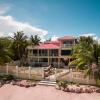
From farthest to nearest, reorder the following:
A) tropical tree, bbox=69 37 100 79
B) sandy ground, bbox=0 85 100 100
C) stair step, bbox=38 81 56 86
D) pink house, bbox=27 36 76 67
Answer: pink house, bbox=27 36 76 67 → stair step, bbox=38 81 56 86 → tropical tree, bbox=69 37 100 79 → sandy ground, bbox=0 85 100 100

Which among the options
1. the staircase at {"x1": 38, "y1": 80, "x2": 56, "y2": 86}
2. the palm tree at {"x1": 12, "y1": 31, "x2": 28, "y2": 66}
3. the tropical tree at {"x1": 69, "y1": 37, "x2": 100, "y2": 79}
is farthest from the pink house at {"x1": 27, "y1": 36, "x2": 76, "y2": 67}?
the tropical tree at {"x1": 69, "y1": 37, "x2": 100, "y2": 79}

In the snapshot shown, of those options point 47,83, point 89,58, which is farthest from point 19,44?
point 89,58

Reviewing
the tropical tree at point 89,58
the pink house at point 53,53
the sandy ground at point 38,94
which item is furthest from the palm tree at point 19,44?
the tropical tree at point 89,58

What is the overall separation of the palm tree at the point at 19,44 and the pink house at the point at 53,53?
190 cm

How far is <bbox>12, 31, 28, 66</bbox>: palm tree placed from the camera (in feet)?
148

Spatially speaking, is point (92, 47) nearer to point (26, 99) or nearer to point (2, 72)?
point (26, 99)

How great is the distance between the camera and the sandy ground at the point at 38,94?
785 inches

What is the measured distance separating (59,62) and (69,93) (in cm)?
2343

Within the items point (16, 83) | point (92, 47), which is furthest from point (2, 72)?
point (92, 47)

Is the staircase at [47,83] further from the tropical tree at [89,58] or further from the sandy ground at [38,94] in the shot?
the tropical tree at [89,58]

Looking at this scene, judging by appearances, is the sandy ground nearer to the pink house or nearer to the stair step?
the stair step

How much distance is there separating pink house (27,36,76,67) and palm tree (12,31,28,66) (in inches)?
74.9

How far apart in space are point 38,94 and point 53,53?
81.3ft

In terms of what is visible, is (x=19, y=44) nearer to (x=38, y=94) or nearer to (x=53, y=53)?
(x=53, y=53)
